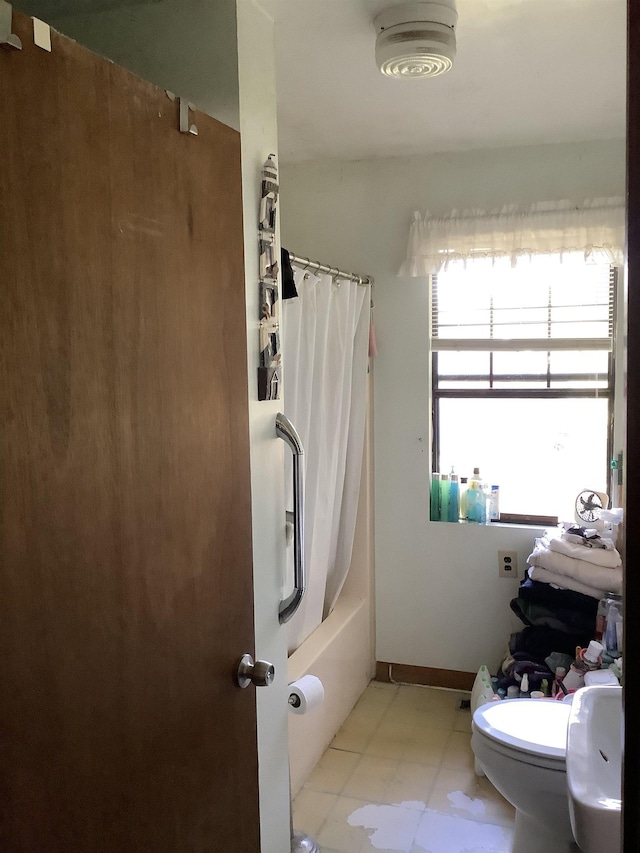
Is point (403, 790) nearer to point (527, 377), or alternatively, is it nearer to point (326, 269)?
point (527, 377)

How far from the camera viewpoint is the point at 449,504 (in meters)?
3.16

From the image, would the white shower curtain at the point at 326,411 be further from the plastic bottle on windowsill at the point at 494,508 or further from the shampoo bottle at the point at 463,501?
the plastic bottle on windowsill at the point at 494,508

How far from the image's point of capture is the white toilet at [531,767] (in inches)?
74.4

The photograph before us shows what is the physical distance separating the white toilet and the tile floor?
0.25 metres

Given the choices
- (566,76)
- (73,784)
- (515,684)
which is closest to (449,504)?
(515,684)

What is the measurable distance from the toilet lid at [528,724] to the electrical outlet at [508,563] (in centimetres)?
89

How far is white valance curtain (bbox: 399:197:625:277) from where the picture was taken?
2.78 m

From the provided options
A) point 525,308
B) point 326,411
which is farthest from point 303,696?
point 525,308

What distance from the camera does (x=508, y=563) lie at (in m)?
3.08

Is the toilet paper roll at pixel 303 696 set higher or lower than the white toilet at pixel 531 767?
higher

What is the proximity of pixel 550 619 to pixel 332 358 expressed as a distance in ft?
4.26

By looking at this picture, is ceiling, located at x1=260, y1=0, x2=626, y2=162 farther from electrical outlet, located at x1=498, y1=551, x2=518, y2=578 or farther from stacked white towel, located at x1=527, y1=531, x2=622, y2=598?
electrical outlet, located at x1=498, y1=551, x2=518, y2=578

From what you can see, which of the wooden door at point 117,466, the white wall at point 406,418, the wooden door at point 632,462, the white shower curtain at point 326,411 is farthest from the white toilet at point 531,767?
the wooden door at point 632,462

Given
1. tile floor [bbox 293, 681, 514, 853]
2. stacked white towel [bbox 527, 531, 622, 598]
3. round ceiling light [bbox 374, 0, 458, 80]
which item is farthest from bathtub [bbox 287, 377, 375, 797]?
round ceiling light [bbox 374, 0, 458, 80]
